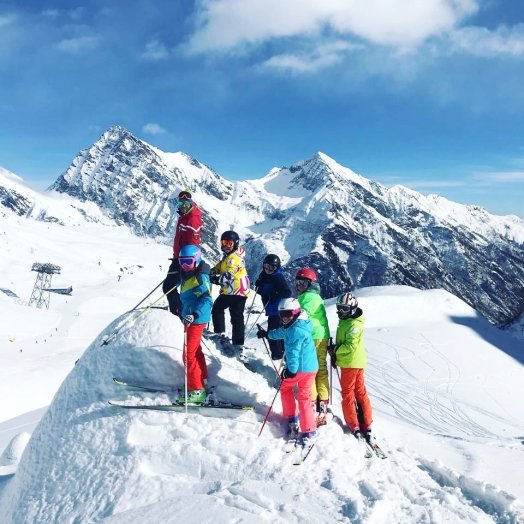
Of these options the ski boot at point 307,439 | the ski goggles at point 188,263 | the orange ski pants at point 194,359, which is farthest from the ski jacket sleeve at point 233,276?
the ski boot at point 307,439

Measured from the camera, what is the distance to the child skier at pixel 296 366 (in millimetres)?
6824

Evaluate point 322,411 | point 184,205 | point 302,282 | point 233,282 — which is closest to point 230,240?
point 233,282

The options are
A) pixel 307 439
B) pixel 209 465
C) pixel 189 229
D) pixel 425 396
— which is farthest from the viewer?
pixel 425 396

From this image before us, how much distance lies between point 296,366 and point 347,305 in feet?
5.16

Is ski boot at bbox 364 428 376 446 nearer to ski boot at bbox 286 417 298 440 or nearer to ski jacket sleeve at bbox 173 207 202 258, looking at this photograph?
ski boot at bbox 286 417 298 440

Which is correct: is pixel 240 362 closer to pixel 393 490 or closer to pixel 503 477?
pixel 393 490

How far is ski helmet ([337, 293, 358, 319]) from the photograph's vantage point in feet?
25.4

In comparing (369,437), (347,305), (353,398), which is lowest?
(369,437)

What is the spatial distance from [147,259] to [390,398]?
96464mm

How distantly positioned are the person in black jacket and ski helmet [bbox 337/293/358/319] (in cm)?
166

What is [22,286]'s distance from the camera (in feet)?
227

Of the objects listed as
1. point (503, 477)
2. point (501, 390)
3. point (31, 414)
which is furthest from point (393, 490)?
point (501, 390)

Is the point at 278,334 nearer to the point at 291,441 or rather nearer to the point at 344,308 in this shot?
the point at 344,308

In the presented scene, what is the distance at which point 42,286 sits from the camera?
208 feet
